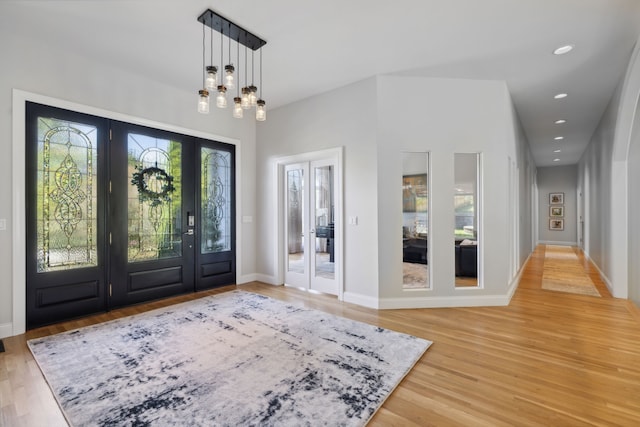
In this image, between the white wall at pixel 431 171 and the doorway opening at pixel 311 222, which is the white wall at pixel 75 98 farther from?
the white wall at pixel 431 171

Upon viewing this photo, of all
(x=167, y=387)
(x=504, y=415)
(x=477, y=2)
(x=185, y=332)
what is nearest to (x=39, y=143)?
(x=185, y=332)

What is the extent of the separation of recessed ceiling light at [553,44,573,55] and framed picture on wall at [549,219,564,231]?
1100 centimetres

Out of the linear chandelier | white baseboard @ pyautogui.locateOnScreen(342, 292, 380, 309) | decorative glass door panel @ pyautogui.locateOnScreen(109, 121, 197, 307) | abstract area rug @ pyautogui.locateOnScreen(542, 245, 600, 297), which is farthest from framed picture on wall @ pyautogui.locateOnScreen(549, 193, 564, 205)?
decorative glass door panel @ pyautogui.locateOnScreen(109, 121, 197, 307)

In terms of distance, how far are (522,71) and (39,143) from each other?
19.9ft

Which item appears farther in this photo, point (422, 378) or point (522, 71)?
point (522, 71)

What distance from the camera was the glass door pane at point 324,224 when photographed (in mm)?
4840

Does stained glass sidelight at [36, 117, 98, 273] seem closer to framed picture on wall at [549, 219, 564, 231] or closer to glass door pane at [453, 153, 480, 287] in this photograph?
glass door pane at [453, 153, 480, 287]

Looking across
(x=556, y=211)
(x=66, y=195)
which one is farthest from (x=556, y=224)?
(x=66, y=195)

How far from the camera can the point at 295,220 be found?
535 centimetres

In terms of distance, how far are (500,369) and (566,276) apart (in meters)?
5.08

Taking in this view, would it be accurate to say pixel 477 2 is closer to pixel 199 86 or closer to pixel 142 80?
pixel 199 86

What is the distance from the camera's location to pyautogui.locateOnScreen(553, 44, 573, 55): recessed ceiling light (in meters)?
3.41

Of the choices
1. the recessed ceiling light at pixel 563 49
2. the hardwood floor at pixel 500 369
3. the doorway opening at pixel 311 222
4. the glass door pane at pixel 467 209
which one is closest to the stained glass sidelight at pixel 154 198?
the hardwood floor at pixel 500 369

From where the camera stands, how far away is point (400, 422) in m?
1.91
